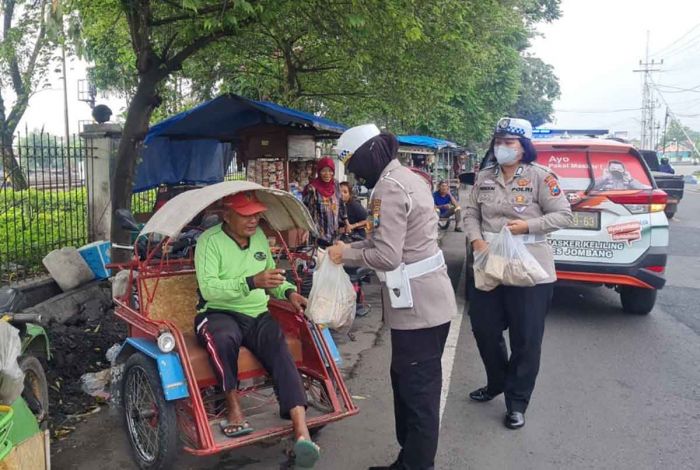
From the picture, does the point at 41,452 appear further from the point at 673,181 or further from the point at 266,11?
the point at 673,181

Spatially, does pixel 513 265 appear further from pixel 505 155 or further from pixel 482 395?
pixel 482 395

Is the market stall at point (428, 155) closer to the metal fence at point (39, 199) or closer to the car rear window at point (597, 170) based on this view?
the car rear window at point (597, 170)

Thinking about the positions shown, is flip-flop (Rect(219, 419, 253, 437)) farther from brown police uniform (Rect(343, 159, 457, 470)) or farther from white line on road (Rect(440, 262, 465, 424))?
white line on road (Rect(440, 262, 465, 424))

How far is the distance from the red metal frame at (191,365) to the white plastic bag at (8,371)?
0.68 meters

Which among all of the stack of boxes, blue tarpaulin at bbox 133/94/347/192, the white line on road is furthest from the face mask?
the stack of boxes

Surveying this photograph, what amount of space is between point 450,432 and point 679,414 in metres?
1.68

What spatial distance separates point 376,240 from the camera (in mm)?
2957

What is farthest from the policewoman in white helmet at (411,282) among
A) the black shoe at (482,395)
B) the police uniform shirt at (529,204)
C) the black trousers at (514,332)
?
the black shoe at (482,395)

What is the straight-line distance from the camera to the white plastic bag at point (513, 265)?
150 inches

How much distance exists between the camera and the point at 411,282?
307 centimetres

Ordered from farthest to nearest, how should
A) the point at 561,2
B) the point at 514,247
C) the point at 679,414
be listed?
the point at 561,2 → the point at 679,414 → the point at 514,247

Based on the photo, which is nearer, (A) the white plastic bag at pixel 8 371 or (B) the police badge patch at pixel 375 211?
(A) the white plastic bag at pixel 8 371

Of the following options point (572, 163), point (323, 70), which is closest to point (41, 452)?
point (572, 163)

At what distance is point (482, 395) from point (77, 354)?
337 cm
